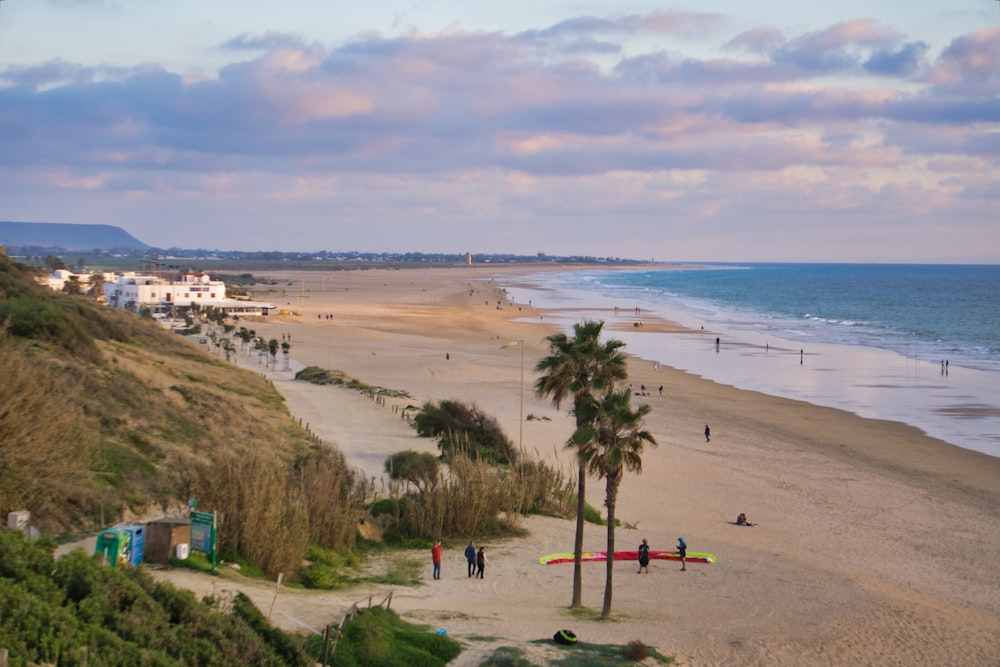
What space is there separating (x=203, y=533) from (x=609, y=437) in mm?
7171

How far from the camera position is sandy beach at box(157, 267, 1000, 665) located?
15430mm

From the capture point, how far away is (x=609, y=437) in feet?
53.6

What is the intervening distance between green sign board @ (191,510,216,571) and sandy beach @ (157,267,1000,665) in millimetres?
683

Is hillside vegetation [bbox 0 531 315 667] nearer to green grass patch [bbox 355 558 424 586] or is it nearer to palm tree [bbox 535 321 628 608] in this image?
green grass patch [bbox 355 558 424 586]

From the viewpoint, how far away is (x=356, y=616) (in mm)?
13141

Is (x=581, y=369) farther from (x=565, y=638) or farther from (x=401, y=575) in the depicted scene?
(x=401, y=575)

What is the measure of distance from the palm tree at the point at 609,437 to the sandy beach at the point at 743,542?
2.42m

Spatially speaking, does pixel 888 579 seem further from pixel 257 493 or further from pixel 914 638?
pixel 257 493

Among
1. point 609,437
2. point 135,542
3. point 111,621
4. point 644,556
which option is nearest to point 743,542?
point 644,556

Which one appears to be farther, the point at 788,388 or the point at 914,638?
the point at 788,388

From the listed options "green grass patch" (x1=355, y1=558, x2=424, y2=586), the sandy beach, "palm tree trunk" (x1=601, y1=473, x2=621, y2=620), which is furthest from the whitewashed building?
"palm tree trunk" (x1=601, y1=473, x2=621, y2=620)

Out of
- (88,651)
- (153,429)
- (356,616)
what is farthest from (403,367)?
(88,651)

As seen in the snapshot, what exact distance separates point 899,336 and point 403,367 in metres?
46.5

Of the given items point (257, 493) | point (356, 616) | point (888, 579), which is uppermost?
point (257, 493)
